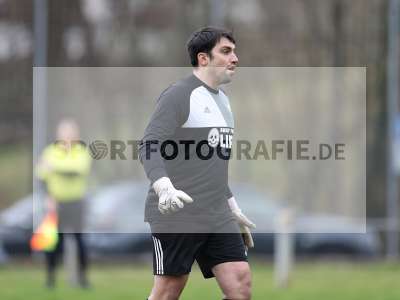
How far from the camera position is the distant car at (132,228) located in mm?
16250

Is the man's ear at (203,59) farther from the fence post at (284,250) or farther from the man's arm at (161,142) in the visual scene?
the fence post at (284,250)

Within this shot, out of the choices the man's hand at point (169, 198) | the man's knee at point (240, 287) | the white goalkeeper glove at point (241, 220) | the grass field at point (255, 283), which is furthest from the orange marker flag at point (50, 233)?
the man's hand at point (169, 198)

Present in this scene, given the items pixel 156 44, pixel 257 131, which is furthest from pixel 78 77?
pixel 257 131

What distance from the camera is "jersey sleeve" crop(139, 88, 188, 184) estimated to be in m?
5.74

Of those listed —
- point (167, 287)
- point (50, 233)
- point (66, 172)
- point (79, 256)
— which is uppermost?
point (66, 172)

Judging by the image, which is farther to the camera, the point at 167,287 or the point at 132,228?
the point at 132,228

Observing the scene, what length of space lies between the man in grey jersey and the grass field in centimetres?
436

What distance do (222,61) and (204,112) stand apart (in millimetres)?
331

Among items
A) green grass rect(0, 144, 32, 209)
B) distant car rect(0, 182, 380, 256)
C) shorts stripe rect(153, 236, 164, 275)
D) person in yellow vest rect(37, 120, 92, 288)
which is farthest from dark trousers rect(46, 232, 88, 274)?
green grass rect(0, 144, 32, 209)

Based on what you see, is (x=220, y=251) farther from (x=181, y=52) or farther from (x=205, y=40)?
(x=181, y=52)

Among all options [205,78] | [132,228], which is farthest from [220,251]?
[132,228]

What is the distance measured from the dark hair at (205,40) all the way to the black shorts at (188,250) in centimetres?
106

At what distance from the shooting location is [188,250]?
5992 mm

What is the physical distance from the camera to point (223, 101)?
247 inches
